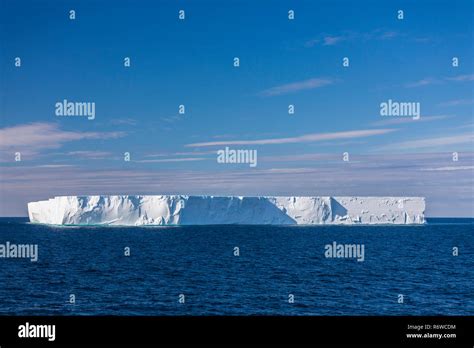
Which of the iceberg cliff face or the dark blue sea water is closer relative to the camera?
the dark blue sea water

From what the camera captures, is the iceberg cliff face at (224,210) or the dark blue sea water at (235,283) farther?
the iceberg cliff face at (224,210)

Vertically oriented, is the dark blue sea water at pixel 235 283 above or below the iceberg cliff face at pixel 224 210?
below

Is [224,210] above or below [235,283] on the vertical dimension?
above

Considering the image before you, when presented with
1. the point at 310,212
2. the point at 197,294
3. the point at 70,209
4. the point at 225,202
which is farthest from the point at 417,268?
the point at 70,209

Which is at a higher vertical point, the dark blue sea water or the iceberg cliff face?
the iceberg cliff face

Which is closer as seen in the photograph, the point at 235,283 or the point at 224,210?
the point at 235,283
